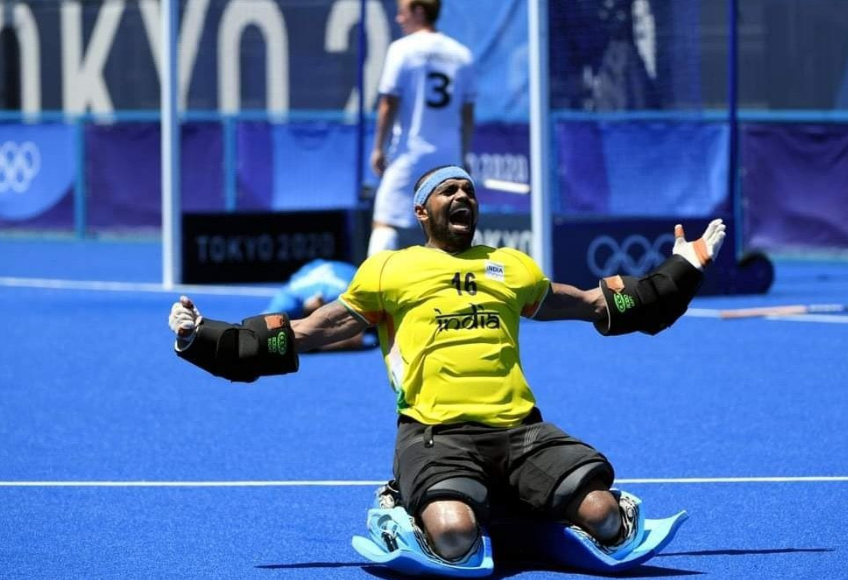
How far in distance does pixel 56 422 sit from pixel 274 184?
13354 mm

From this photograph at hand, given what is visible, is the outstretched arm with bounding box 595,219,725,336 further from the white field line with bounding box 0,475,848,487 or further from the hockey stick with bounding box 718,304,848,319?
the hockey stick with bounding box 718,304,848,319

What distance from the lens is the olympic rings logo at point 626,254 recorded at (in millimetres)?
15000

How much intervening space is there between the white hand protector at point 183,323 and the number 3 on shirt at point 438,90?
20.2 feet

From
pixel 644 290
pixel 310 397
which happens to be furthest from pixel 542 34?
pixel 644 290

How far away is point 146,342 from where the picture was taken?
13.1 metres

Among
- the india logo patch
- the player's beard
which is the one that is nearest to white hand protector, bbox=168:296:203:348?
the player's beard

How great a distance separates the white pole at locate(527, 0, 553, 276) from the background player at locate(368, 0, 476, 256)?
2.18 meters

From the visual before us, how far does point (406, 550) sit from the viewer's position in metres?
5.96

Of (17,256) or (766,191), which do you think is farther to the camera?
(17,256)

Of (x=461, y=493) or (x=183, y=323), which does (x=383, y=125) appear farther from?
(x=461, y=493)

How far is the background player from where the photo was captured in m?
12.1

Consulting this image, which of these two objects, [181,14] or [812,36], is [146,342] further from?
[181,14]

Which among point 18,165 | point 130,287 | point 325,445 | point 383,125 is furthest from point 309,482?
point 18,165

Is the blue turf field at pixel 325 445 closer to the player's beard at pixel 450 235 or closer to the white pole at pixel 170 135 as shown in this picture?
the player's beard at pixel 450 235
